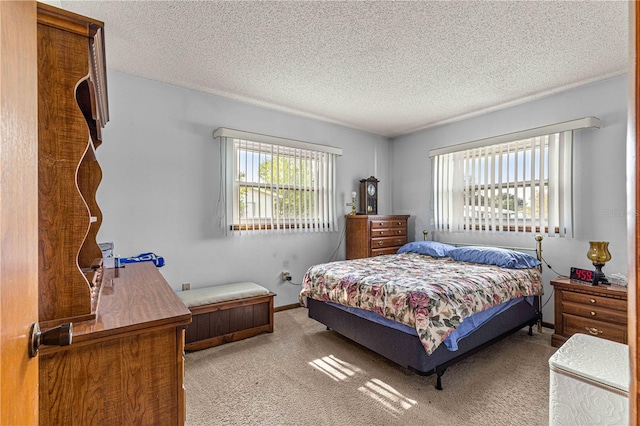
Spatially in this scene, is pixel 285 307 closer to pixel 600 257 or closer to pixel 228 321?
pixel 228 321

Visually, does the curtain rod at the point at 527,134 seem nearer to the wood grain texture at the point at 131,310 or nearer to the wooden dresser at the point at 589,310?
the wooden dresser at the point at 589,310

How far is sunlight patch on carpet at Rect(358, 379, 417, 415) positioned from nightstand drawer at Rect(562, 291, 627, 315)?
76.3 inches

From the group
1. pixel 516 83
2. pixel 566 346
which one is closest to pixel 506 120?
pixel 516 83

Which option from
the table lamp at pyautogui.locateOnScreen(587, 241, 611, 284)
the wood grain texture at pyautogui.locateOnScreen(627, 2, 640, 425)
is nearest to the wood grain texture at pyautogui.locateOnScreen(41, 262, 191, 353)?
the wood grain texture at pyautogui.locateOnScreen(627, 2, 640, 425)

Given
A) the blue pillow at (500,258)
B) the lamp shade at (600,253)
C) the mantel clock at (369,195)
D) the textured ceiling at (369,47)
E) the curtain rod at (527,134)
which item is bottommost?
the blue pillow at (500,258)

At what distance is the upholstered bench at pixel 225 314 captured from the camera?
290 cm

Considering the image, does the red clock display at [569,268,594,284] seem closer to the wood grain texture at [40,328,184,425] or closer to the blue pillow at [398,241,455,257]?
the blue pillow at [398,241,455,257]

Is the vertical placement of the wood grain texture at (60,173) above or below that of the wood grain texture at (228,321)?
above

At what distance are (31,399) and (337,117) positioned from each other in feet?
14.1

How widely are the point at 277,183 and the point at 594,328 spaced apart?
139 inches

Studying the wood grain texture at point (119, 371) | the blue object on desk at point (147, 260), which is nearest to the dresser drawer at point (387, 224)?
the blue object on desk at point (147, 260)

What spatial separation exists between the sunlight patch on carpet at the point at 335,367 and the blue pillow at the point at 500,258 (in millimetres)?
1911

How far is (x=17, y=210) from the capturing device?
59 centimetres

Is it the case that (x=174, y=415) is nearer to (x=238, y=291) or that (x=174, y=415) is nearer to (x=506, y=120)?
(x=238, y=291)
